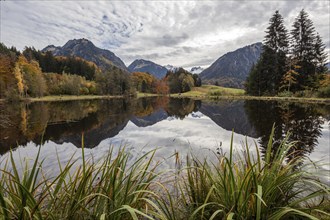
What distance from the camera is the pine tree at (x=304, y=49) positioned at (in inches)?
1480

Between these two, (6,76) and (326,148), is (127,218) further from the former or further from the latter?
(6,76)

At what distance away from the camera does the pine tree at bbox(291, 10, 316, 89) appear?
123ft

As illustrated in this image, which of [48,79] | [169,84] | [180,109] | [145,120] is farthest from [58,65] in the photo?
[145,120]

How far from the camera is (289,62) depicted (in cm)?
3869

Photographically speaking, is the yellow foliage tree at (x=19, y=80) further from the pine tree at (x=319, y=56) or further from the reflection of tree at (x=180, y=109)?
the pine tree at (x=319, y=56)

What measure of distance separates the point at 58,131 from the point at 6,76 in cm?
4567

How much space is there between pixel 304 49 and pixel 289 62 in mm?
3794

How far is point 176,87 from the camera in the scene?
9175cm

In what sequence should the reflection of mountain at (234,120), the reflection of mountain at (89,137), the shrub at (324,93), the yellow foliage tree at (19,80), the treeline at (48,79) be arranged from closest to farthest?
the reflection of mountain at (89,137), the reflection of mountain at (234,120), the shrub at (324,93), the yellow foliage tree at (19,80), the treeline at (48,79)

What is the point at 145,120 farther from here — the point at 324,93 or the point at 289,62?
the point at 289,62

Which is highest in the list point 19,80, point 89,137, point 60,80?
point 60,80

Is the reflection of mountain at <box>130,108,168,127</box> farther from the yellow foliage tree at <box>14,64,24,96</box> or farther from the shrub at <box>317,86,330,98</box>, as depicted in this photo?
the yellow foliage tree at <box>14,64,24,96</box>

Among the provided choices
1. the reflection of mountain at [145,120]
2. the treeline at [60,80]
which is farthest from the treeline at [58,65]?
the reflection of mountain at [145,120]

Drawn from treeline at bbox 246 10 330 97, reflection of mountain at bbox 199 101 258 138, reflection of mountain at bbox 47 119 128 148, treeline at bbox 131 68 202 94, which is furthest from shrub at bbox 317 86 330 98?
treeline at bbox 131 68 202 94
